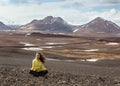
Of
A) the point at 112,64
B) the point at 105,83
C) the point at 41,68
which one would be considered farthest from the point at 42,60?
the point at 112,64

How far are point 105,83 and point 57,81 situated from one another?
2.91m

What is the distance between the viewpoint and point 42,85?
18859mm

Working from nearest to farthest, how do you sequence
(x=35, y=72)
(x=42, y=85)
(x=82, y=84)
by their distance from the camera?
(x=42, y=85) → (x=82, y=84) → (x=35, y=72)

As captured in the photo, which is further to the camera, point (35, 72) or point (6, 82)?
point (35, 72)

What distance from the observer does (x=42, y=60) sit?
21734mm

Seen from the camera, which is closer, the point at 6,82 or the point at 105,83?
the point at 6,82

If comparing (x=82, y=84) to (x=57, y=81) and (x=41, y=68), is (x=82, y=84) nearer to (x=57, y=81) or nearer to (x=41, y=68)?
(x=57, y=81)

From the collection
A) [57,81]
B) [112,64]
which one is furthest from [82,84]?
[112,64]

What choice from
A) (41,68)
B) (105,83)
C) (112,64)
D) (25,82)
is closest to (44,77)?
(41,68)

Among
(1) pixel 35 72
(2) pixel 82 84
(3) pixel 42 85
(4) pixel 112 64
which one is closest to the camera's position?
(3) pixel 42 85

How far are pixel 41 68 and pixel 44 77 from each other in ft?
1.87

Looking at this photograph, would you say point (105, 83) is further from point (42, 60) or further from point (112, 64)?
point (112, 64)

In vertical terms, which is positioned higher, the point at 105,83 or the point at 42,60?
the point at 42,60

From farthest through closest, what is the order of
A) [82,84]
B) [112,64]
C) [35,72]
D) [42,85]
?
1. [112,64]
2. [35,72]
3. [82,84]
4. [42,85]
